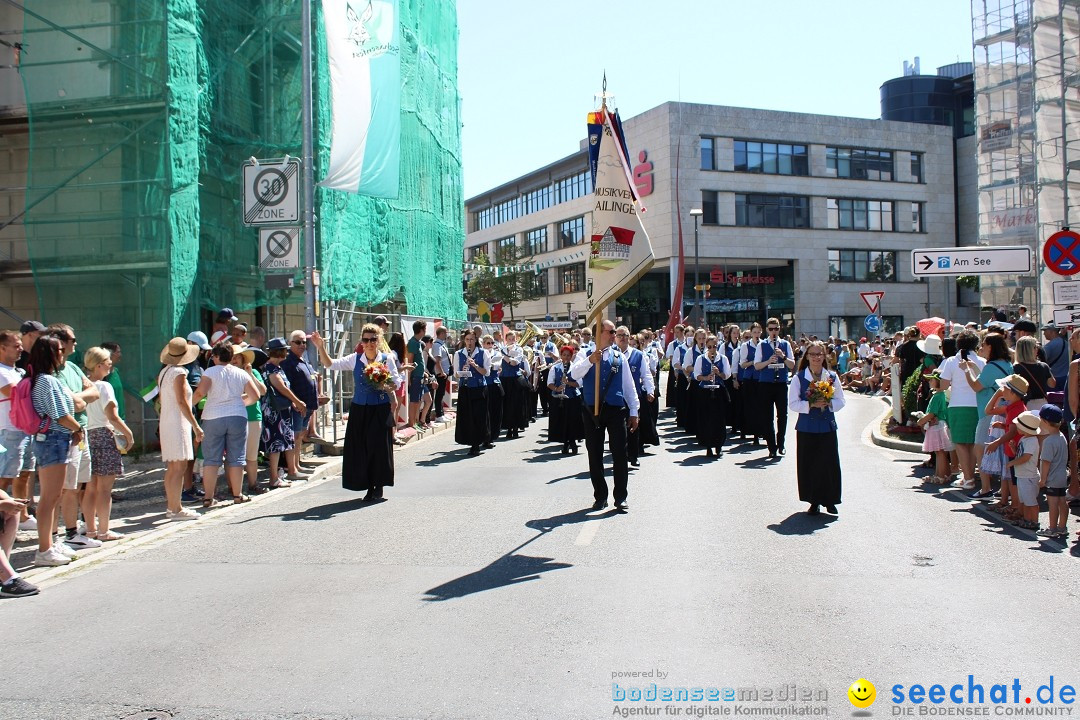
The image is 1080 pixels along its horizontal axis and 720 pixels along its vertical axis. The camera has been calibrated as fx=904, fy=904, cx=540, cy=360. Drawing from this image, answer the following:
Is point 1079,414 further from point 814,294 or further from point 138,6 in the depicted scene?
point 814,294

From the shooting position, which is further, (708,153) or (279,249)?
(708,153)

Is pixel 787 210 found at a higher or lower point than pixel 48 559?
higher

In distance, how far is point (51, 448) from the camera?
7117 millimetres

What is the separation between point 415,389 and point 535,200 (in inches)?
2131

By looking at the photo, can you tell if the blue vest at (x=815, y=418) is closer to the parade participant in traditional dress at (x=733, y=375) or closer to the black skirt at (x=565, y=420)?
the black skirt at (x=565, y=420)

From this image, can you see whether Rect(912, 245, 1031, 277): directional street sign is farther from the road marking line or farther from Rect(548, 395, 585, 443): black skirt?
the road marking line

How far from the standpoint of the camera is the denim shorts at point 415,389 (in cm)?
1700

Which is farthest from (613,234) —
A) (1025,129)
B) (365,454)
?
(1025,129)

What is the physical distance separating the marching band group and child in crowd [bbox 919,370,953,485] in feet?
5.66

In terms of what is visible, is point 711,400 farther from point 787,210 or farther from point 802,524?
point 787,210

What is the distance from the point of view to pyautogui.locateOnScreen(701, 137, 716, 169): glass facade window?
5309cm

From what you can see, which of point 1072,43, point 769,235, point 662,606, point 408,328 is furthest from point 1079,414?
point 769,235

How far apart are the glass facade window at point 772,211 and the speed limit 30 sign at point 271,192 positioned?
43.9 meters

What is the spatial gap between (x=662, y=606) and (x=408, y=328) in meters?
15.0
